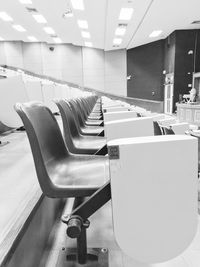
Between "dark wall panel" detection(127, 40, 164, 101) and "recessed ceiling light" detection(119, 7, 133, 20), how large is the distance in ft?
14.5

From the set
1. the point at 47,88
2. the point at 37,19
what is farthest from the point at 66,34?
the point at 47,88

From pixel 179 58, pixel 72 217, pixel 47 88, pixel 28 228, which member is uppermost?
pixel 179 58

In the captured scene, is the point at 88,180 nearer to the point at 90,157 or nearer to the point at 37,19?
the point at 90,157

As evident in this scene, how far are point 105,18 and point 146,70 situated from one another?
194 inches

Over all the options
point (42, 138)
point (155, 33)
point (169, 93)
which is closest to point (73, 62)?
point (155, 33)

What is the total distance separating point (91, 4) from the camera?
21.6 ft

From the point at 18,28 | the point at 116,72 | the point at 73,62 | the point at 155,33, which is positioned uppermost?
the point at 18,28

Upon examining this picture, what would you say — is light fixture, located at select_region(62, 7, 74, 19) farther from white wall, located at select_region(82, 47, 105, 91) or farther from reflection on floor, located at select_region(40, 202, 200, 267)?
reflection on floor, located at select_region(40, 202, 200, 267)

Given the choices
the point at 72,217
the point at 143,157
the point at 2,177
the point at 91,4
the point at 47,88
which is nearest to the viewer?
the point at 143,157

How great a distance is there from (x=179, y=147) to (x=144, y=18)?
7957 millimetres

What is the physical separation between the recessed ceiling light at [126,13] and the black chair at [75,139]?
6.07 m

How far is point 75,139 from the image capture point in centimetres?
200

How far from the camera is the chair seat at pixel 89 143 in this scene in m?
1.75

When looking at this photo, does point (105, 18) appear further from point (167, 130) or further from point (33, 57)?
point (167, 130)
